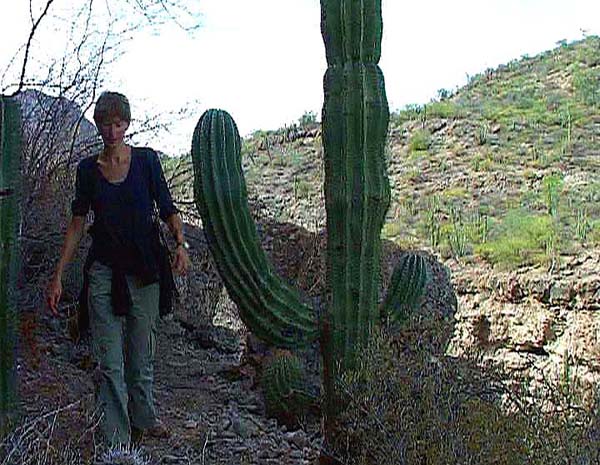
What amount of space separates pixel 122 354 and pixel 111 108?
3.71ft

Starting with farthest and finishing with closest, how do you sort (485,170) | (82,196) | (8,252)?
(485,170)
(82,196)
(8,252)

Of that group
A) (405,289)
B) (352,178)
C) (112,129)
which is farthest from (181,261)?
(405,289)

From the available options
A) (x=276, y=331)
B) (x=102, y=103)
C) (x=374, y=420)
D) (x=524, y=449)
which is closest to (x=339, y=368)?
(x=276, y=331)

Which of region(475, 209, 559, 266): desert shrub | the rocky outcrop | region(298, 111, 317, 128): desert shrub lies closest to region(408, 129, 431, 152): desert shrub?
region(298, 111, 317, 128): desert shrub

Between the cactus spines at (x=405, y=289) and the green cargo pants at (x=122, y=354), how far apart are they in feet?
4.00

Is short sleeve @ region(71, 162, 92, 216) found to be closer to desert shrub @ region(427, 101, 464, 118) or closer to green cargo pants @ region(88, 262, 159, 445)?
green cargo pants @ region(88, 262, 159, 445)

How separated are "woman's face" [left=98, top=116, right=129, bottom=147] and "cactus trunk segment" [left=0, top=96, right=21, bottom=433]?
40cm

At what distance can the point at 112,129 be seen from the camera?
4566mm

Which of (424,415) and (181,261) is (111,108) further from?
(424,415)

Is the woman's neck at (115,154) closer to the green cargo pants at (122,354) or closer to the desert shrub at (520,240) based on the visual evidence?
the green cargo pants at (122,354)

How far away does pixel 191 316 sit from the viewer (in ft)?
29.2

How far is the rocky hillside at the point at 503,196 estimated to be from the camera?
9445mm

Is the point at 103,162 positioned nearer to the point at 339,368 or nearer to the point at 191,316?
the point at 339,368

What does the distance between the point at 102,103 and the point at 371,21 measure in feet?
4.58
